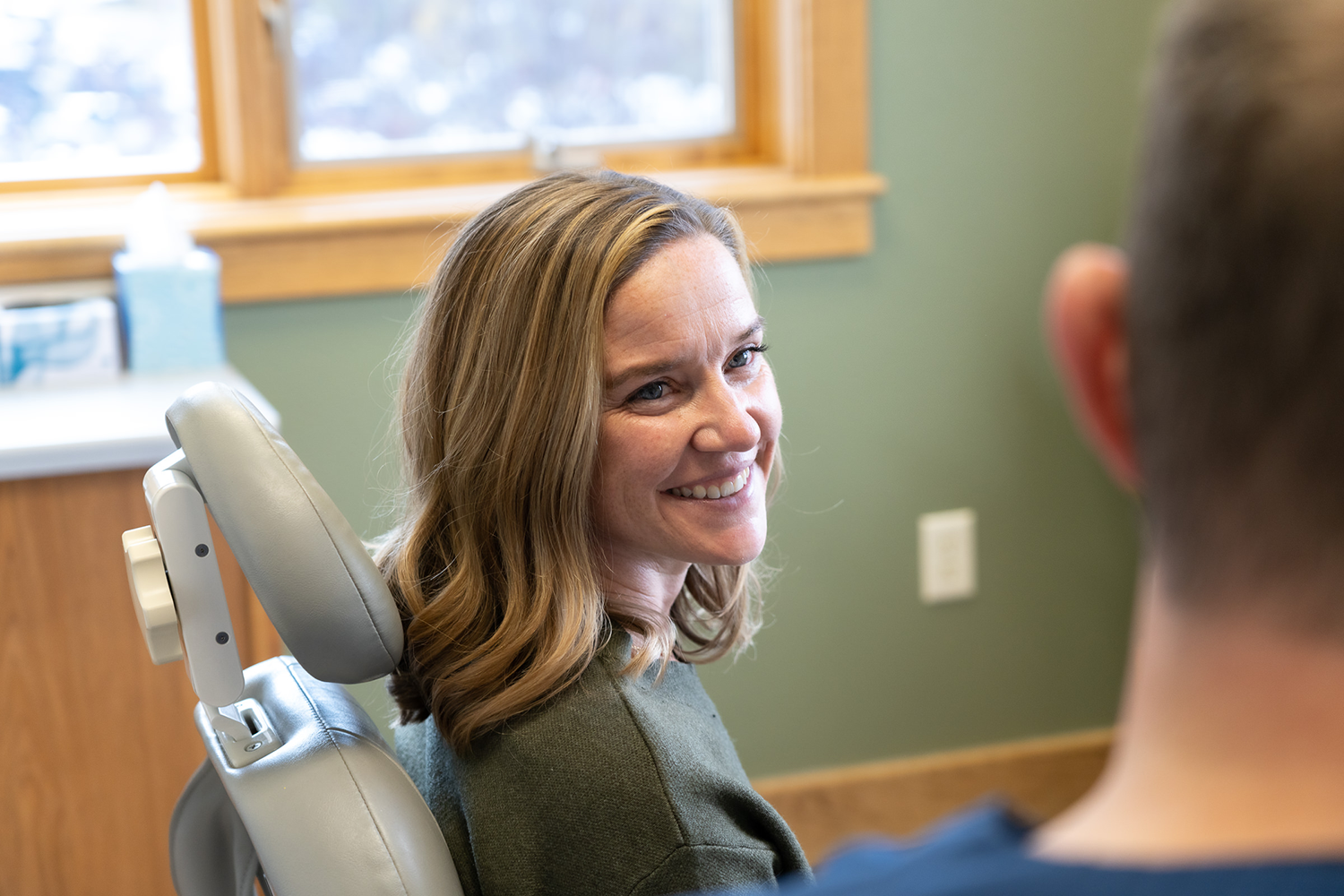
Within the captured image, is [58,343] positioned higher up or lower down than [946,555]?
higher up

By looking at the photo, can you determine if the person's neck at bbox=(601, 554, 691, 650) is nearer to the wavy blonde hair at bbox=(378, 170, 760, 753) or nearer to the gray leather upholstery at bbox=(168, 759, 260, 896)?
the wavy blonde hair at bbox=(378, 170, 760, 753)

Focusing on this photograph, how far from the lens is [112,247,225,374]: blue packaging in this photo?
5.92ft

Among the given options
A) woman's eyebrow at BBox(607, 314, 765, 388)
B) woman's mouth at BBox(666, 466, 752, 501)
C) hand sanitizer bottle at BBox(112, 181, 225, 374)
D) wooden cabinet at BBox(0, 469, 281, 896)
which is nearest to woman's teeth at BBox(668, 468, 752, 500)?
woman's mouth at BBox(666, 466, 752, 501)

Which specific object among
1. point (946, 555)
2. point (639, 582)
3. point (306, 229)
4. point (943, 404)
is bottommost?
point (946, 555)

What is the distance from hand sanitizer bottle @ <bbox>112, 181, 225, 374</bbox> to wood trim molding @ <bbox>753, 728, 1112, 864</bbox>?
46.5 inches

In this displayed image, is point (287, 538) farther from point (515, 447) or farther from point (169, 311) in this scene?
point (169, 311)

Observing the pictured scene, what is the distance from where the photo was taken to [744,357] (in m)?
1.12

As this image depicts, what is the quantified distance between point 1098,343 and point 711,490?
2.19 ft

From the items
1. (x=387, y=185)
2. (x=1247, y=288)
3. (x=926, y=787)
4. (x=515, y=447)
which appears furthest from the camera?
(x=926, y=787)

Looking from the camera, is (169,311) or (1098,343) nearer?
(1098,343)

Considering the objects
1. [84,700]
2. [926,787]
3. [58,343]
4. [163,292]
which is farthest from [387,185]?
[926,787]

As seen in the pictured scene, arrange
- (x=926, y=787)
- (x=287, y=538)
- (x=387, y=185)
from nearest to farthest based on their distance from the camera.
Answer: (x=287, y=538) → (x=387, y=185) → (x=926, y=787)

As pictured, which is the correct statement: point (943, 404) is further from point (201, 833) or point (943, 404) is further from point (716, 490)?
point (201, 833)

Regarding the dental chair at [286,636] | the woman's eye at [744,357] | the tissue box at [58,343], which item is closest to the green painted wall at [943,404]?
the tissue box at [58,343]
